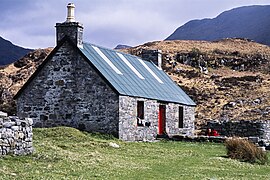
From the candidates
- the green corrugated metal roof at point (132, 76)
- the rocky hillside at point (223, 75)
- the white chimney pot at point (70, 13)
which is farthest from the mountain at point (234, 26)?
the white chimney pot at point (70, 13)

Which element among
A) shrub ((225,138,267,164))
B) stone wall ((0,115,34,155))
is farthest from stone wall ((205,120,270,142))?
stone wall ((0,115,34,155))

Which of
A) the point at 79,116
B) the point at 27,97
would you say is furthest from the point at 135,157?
the point at 27,97

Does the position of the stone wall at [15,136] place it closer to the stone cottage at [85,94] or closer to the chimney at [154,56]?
the stone cottage at [85,94]

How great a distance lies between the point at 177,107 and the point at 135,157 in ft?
46.1

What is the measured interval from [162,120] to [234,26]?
4095 inches

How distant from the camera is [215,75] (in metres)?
63.9

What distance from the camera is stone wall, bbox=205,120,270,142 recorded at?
32.6 meters

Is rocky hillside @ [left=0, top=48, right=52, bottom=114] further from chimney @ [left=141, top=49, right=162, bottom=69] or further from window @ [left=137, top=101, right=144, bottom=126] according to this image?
window @ [left=137, top=101, right=144, bottom=126]

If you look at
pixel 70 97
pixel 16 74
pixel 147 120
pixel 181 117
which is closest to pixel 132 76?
pixel 147 120

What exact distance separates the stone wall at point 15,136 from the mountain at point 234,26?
9749cm

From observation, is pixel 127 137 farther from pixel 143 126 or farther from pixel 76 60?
pixel 76 60

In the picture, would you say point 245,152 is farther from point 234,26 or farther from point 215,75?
point 234,26

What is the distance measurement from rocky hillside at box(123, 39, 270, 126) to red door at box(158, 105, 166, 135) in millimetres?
13464

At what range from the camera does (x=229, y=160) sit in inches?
750
